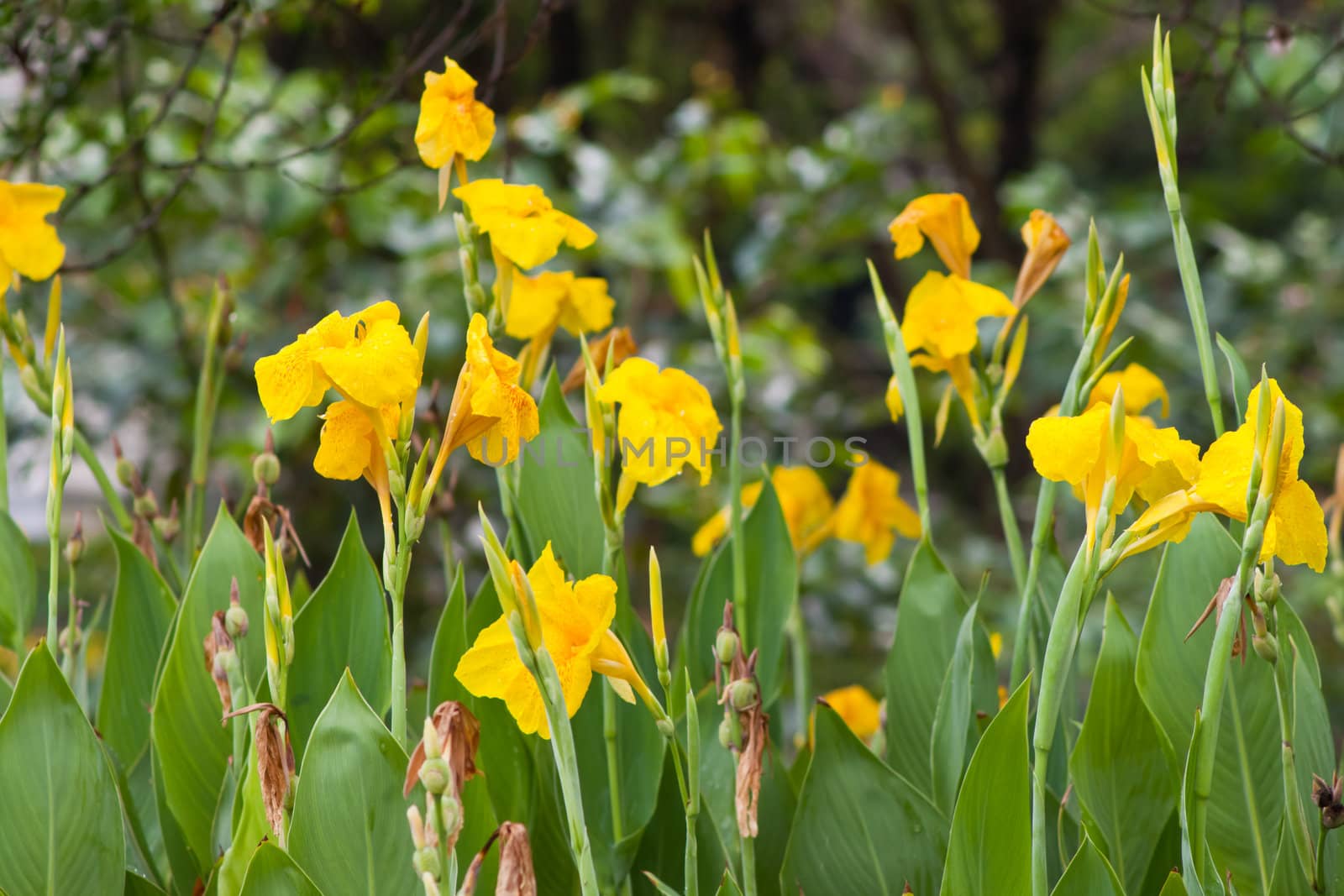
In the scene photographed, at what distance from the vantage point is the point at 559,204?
6.22ft

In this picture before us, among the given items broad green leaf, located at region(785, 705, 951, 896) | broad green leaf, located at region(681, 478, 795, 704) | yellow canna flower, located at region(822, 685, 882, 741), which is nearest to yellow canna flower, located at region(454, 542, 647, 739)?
broad green leaf, located at region(785, 705, 951, 896)

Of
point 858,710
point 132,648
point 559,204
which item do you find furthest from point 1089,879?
Result: point 559,204

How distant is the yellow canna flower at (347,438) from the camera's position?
54 cm

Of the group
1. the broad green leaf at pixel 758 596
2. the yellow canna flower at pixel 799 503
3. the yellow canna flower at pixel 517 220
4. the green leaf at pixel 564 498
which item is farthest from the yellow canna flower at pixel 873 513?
the yellow canna flower at pixel 517 220

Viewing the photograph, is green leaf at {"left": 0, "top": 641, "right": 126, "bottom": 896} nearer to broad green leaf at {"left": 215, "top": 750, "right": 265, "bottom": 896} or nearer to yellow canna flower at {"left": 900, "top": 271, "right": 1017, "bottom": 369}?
broad green leaf at {"left": 215, "top": 750, "right": 265, "bottom": 896}

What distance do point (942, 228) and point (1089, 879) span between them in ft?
1.30

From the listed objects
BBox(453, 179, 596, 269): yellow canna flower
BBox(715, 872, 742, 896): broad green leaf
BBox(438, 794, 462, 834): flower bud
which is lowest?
BBox(715, 872, 742, 896): broad green leaf

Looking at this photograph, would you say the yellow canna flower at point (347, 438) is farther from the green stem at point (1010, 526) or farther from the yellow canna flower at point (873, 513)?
the yellow canna flower at point (873, 513)

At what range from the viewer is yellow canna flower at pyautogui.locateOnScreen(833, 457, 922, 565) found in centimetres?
96

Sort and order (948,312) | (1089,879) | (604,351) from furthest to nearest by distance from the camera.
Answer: (604,351)
(948,312)
(1089,879)

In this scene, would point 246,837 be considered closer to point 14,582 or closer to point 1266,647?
point 14,582

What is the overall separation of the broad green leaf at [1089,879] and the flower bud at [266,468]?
1.58 feet

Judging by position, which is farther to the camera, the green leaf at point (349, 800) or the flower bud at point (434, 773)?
the green leaf at point (349, 800)

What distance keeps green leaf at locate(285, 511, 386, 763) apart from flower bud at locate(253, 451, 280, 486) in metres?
0.06
